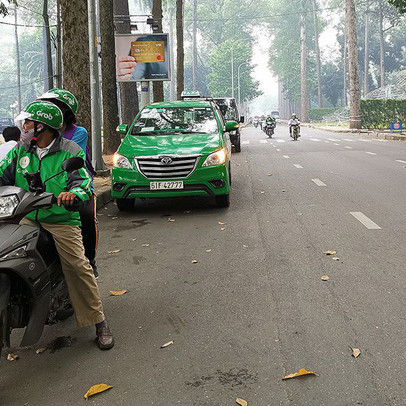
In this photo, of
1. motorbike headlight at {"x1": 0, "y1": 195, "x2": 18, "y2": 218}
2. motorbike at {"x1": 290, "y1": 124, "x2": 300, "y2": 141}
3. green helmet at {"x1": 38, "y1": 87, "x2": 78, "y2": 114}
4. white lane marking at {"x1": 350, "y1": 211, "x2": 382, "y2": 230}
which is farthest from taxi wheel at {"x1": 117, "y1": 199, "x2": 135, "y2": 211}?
motorbike at {"x1": 290, "y1": 124, "x2": 300, "y2": 141}

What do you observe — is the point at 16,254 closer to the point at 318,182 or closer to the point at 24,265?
the point at 24,265

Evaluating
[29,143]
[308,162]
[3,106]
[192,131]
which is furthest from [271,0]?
[29,143]

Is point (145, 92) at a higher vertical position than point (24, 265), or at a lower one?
higher

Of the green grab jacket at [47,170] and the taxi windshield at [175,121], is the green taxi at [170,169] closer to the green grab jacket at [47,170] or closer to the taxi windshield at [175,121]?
the taxi windshield at [175,121]

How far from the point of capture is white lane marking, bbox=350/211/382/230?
7.93 metres

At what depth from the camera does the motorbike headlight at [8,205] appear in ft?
10.8

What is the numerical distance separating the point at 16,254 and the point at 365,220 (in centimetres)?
600

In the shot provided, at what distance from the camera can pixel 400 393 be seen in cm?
328

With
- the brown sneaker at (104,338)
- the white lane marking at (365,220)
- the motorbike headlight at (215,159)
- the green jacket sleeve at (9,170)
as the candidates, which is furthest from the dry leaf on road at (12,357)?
the motorbike headlight at (215,159)

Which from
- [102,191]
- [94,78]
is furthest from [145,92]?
[102,191]

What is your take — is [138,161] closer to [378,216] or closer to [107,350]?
[378,216]

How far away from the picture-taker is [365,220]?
8.44 m

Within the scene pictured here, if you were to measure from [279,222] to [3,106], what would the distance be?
108 metres

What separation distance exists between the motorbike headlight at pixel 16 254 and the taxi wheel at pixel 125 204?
21.4ft
